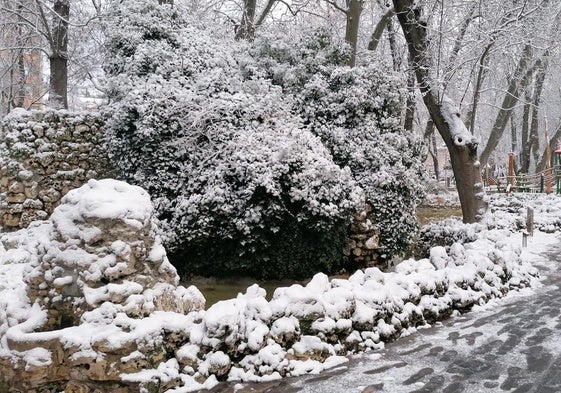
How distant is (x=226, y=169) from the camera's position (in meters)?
7.54

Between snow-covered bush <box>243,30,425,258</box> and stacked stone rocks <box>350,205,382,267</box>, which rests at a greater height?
snow-covered bush <box>243,30,425,258</box>

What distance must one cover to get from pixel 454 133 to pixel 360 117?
194cm

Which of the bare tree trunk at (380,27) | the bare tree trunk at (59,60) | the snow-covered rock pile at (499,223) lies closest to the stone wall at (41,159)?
the bare tree trunk at (59,60)

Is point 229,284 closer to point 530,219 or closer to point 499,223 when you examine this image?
point 530,219

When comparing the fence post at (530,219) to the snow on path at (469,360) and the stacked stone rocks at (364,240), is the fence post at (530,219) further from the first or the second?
the snow on path at (469,360)

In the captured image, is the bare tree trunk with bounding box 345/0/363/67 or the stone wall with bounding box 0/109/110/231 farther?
the bare tree trunk with bounding box 345/0/363/67

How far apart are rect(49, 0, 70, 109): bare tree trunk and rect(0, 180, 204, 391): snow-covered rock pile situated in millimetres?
9345

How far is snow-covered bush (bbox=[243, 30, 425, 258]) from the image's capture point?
28.1ft

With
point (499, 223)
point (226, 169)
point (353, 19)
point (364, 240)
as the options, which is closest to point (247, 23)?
point (353, 19)

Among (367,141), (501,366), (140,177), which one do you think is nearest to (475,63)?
(367,141)

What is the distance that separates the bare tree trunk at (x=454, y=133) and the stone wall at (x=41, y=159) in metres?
6.61

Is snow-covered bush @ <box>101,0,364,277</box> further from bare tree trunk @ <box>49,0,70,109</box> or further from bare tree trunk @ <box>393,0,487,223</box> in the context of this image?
bare tree trunk @ <box>49,0,70,109</box>

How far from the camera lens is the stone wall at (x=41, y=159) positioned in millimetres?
9070

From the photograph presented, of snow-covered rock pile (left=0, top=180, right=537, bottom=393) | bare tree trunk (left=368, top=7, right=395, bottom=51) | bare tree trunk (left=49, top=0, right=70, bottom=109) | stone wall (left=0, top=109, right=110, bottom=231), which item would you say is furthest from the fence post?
bare tree trunk (left=49, top=0, right=70, bottom=109)
